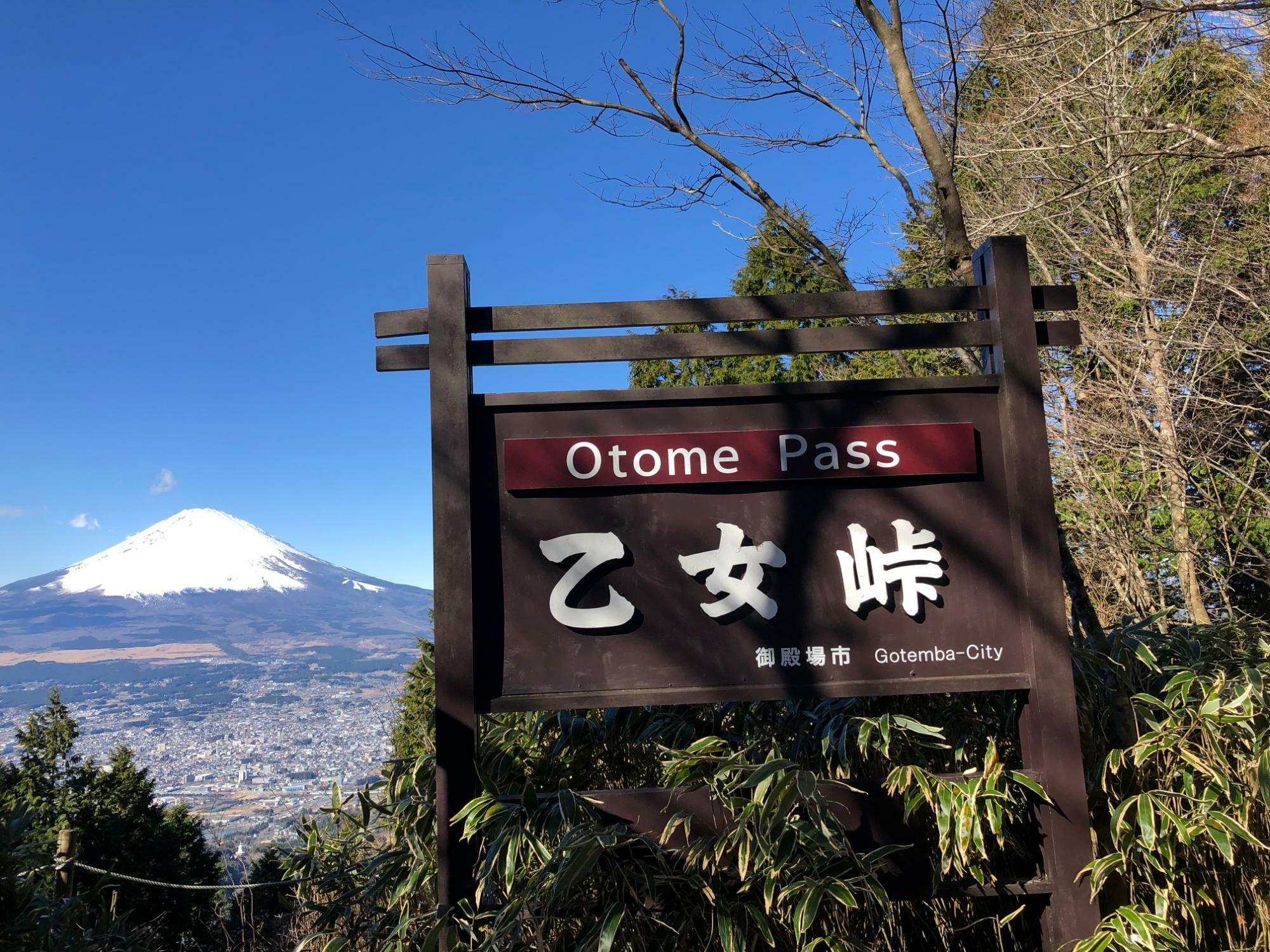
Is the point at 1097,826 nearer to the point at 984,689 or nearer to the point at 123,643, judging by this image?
the point at 984,689

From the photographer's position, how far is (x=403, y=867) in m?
3.06

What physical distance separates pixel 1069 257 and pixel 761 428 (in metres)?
7.88

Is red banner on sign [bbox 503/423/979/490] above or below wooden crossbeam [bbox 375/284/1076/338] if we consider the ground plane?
below

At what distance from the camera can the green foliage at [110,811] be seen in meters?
14.9

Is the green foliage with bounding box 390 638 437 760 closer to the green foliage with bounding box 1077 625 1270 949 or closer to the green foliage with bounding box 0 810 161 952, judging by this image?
the green foliage with bounding box 0 810 161 952

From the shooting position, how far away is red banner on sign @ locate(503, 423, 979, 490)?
2881mm

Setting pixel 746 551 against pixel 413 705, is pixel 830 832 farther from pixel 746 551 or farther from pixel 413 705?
pixel 413 705

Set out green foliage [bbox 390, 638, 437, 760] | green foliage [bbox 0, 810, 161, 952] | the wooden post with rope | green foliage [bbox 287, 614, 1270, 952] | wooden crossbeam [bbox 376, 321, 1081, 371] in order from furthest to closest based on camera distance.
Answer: green foliage [bbox 390, 638, 437, 760], the wooden post with rope, wooden crossbeam [bbox 376, 321, 1081, 371], green foliage [bbox 0, 810, 161, 952], green foliage [bbox 287, 614, 1270, 952]

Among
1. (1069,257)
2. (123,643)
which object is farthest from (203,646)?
(1069,257)

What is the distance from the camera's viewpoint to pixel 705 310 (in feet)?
9.80

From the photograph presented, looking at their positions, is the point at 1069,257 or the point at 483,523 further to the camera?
the point at 1069,257

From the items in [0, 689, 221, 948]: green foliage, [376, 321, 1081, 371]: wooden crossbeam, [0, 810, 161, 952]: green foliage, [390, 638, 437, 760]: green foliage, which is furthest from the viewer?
[0, 689, 221, 948]: green foliage

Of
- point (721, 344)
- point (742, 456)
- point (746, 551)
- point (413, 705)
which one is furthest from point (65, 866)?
point (413, 705)

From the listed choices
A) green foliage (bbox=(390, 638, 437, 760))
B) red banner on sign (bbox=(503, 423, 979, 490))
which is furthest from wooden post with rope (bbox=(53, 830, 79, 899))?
red banner on sign (bbox=(503, 423, 979, 490))
